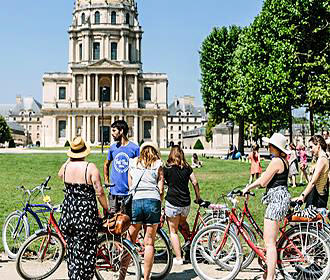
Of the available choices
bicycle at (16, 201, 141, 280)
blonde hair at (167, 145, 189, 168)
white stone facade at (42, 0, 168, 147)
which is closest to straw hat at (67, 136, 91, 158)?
bicycle at (16, 201, 141, 280)

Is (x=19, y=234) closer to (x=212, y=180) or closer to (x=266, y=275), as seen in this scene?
(x=266, y=275)

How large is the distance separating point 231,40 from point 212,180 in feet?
81.2

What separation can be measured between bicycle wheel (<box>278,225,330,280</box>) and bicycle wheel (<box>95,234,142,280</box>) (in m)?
2.02

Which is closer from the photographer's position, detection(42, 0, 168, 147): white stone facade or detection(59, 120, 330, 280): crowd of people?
detection(59, 120, 330, 280): crowd of people

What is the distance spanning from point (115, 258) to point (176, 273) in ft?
3.99

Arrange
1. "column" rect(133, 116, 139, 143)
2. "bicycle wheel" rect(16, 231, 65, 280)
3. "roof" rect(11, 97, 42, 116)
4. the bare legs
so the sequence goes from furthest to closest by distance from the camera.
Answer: "roof" rect(11, 97, 42, 116) < "column" rect(133, 116, 139, 143) < "bicycle wheel" rect(16, 231, 65, 280) < the bare legs

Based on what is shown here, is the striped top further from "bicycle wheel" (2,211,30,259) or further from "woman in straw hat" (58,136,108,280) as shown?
"bicycle wheel" (2,211,30,259)

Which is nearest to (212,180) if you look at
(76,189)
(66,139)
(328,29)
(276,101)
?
(276,101)

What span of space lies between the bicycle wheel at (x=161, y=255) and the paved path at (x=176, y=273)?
149 mm

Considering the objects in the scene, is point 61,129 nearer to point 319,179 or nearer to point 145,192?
point 319,179

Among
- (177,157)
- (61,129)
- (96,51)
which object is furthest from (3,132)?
(177,157)

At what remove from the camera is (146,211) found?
6473mm

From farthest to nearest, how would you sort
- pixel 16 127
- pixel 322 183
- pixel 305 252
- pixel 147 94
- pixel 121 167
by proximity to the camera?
1. pixel 16 127
2. pixel 147 94
3. pixel 121 167
4. pixel 322 183
5. pixel 305 252

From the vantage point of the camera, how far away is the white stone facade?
287ft
